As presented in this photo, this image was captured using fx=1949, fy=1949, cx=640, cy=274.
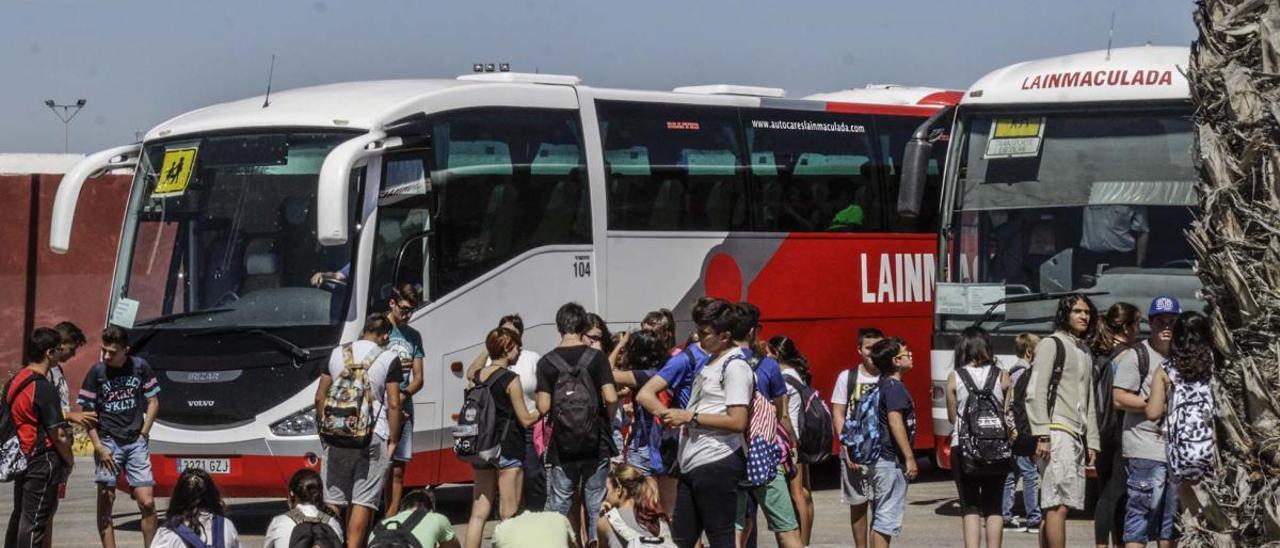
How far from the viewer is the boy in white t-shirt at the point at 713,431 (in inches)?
388

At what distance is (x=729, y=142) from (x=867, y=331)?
551cm

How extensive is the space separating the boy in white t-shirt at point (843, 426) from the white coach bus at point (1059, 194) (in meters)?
3.28

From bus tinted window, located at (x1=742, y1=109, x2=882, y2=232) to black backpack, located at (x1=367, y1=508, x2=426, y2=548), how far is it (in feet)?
26.7

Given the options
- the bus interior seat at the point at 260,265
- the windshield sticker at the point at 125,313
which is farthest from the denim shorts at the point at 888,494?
the windshield sticker at the point at 125,313

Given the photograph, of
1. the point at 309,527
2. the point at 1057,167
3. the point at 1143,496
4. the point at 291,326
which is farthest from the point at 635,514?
the point at 1057,167

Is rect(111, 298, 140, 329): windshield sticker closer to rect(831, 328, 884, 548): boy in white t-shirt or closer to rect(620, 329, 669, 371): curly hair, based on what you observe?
rect(620, 329, 669, 371): curly hair

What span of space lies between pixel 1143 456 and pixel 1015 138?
5255 millimetres

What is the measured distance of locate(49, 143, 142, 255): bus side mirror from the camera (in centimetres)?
1499

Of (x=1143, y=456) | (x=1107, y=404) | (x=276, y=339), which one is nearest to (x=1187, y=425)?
(x=1143, y=456)

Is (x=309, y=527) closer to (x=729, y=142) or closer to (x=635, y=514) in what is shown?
(x=635, y=514)

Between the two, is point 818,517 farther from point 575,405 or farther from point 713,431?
point 713,431

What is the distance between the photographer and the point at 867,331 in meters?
12.6

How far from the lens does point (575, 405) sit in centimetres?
1185

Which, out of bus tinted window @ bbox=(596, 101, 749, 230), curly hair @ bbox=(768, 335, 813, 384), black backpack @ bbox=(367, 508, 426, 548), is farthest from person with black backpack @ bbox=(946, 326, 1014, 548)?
bus tinted window @ bbox=(596, 101, 749, 230)
